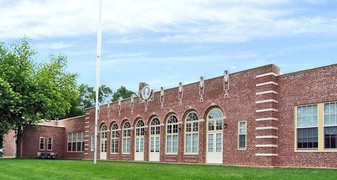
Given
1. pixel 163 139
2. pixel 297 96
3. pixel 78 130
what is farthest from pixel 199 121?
pixel 78 130

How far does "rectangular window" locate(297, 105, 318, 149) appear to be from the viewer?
25.3 m

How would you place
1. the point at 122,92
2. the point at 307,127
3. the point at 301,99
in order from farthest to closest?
the point at 122,92 < the point at 301,99 < the point at 307,127

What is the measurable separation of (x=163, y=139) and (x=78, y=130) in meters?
18.0

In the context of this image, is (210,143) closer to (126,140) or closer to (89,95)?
(126,140)

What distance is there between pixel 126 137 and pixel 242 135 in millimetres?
14539

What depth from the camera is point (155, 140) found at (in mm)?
37094

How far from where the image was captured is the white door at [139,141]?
38625mm

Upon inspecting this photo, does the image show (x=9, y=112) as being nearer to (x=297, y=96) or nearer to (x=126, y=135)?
(x=126, y=135)

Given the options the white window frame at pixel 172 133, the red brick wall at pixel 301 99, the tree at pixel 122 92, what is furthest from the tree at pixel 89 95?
the red brick wall at pixel 301 99

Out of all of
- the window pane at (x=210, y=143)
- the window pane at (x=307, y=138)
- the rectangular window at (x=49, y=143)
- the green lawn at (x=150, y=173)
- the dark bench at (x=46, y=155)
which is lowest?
the dark bench at (x=46, y=155)

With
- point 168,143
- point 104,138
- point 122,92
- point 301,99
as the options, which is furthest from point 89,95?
point 301,99

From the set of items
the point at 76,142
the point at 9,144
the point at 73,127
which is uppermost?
the point at 73,127

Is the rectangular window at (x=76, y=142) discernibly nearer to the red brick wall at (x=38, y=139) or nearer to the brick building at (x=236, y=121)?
the red brick wall at (x=38, y=139)

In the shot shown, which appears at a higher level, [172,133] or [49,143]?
[172,133]
